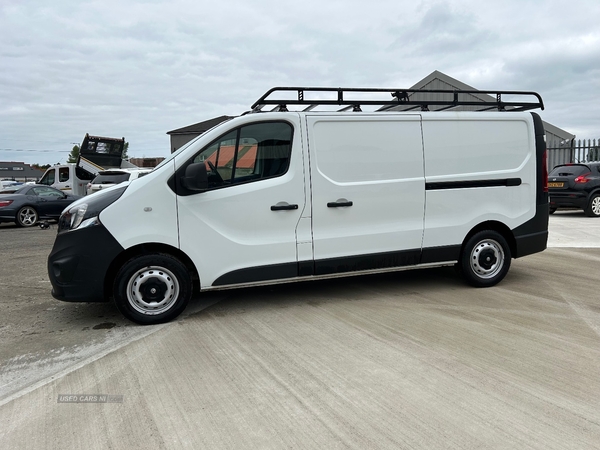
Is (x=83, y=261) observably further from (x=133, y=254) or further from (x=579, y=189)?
(x=579, y=189)

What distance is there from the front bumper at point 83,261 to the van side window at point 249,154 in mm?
1159

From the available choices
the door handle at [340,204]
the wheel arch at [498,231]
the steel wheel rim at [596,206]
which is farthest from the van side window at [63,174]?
the steel wheel rim at [596,206]

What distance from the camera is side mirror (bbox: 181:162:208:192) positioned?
4594 millimetres

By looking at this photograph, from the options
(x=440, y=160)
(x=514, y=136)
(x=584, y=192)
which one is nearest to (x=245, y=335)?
(x=440, y=160)

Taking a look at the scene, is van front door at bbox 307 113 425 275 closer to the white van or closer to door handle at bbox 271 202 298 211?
the white van

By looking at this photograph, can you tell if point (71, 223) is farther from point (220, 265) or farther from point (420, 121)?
point (420, 121)

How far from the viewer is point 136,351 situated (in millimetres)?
4059

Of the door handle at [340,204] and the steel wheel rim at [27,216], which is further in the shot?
the steel wheel rim at [27,216]

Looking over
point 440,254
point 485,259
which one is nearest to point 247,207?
point 440,254

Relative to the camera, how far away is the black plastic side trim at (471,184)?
5.49 m

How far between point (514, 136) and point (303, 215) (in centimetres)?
290

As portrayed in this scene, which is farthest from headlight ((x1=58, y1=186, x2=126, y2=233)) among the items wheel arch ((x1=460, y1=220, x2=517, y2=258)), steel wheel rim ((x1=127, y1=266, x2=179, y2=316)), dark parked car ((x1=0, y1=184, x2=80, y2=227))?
dark parked car ((x1=0, y1=184, x2=80, y2=227))

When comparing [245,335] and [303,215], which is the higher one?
[303,215]

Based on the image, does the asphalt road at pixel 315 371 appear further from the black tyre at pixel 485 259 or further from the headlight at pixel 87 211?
the headlight at pixel 87 211
